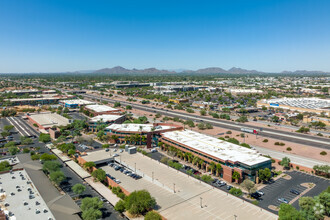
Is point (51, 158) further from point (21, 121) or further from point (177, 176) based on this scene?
point (21, 121)

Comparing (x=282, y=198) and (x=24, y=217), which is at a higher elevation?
(x=24, y=217)

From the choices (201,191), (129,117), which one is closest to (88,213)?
(201,191)

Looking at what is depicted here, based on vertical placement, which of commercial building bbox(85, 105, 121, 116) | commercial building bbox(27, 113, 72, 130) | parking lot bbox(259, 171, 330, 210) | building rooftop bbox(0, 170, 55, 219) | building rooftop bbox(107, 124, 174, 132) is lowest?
parking lot bbox(259, 171, 330, 210)

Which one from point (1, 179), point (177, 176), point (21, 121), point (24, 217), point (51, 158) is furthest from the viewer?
point (21, 121)

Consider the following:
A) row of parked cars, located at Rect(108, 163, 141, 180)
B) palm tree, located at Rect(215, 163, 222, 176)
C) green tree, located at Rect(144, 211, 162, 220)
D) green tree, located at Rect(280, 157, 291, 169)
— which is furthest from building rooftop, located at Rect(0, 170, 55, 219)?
green tree, located at Rect(280, 157, 291, 169)

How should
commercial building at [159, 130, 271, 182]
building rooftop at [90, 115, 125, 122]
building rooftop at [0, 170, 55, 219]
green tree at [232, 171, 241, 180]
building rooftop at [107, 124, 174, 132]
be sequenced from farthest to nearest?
building rooftop at [90, 115, 125, 122]
building rooftop at [107, 124, 174, 132]
commercial building at [159, 130, 271, 182]
green tree at [232, 171, 241, 180]
building rooftop at [0, 170, 55, 219]

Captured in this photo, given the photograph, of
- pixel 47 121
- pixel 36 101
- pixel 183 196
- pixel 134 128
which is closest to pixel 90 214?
pixel 183 196

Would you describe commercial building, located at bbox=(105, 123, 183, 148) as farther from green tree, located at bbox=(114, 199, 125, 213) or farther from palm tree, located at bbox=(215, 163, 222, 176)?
green tree, located at bbox=(114, 199, 125, 213)
